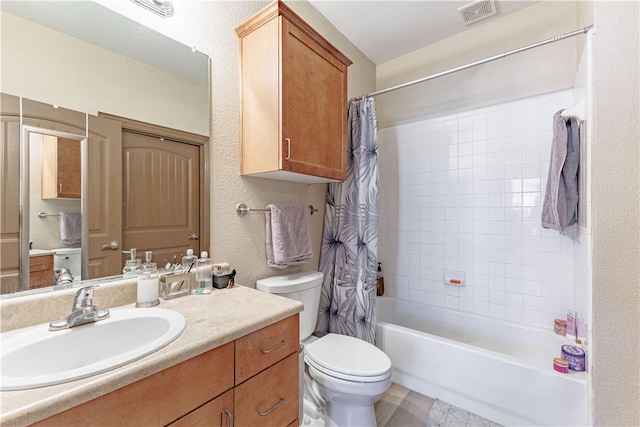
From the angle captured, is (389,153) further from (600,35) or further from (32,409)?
(32,409)

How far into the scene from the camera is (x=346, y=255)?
1.93 m

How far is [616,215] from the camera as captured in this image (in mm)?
1175

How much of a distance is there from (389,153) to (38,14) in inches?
89.8

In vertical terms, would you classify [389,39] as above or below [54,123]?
above

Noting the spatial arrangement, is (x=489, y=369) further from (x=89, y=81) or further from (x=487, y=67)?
(x=89, y=81)

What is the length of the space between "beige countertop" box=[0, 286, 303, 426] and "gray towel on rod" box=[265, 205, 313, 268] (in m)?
0.35

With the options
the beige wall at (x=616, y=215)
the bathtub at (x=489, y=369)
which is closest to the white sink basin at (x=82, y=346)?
the bathtub at (x=489, y=369)

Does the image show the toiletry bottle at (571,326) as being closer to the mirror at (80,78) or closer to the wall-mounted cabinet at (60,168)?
the mirror at (80,78)

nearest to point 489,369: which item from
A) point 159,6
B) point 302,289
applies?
point 302,289

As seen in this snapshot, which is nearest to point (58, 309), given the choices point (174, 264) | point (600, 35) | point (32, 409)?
point (174, 264)

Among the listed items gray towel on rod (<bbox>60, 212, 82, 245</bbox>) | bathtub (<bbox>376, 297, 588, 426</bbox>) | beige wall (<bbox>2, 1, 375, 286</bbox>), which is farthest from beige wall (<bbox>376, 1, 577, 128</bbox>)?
gray towel on rod (<bbox>60, 212, 82, 245</bbox>)

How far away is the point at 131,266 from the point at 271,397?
713mm

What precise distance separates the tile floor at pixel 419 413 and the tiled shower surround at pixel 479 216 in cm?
74

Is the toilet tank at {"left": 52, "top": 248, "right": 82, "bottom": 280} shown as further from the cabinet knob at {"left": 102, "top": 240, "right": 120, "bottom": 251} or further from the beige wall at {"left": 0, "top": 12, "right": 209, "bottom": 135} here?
the beige wall at {"left": 0, "top": 12, "right": 209, "bottom": 135}
